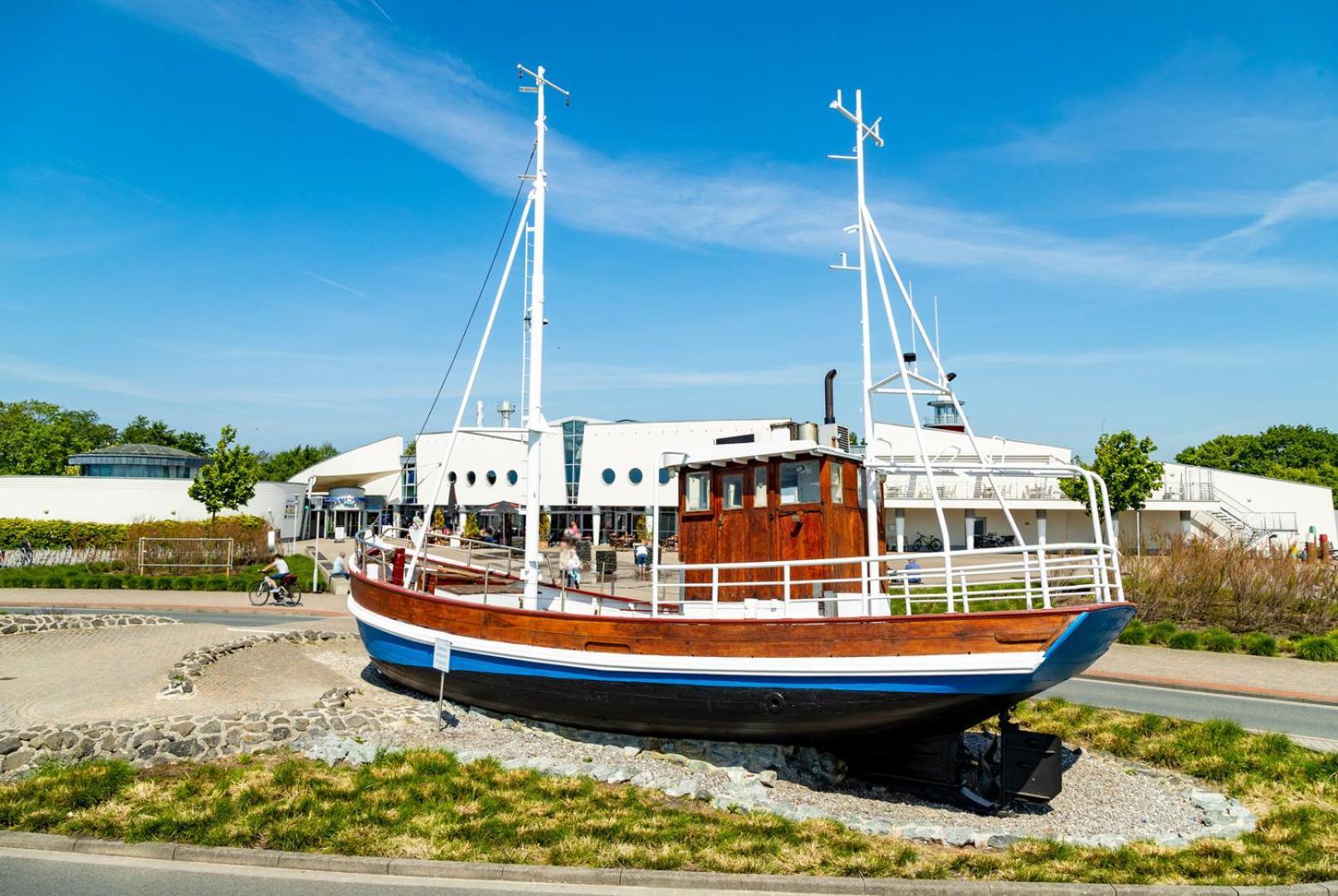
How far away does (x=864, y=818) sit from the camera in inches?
363

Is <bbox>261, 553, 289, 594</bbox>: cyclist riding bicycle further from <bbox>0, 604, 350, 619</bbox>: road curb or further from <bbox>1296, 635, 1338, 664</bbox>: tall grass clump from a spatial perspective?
<bbox>1296, 635, 1338, 664</bbox>: tall grass clump

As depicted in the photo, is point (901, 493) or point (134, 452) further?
point (134, 452)

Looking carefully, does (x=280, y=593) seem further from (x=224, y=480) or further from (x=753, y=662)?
(x=753, y=662)

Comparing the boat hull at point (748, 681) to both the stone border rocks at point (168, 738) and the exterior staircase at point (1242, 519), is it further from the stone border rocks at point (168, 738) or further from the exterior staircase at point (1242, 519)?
the exterior staircase at point (1242, 519)

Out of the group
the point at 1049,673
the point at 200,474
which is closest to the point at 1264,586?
the point at 1049,673

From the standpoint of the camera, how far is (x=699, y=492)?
13.0m

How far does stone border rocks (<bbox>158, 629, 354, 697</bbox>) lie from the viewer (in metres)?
12.0

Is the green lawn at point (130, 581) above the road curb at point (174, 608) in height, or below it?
above

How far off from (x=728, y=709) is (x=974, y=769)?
4088 millimetres

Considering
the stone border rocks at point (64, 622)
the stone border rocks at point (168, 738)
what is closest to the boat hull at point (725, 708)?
the stone border rocks at point (168, 738)

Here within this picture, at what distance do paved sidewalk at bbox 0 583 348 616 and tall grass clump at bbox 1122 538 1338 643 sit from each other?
22.0 metres

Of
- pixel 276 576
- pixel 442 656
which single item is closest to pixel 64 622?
pixel 276 576

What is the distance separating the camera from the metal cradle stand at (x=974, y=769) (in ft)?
32.9

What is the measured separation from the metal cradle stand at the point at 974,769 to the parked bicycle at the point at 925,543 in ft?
105
